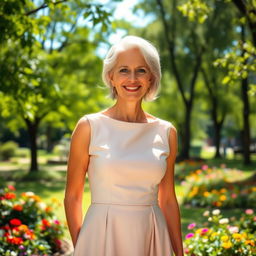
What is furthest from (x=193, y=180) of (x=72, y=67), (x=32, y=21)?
(x=72, y=67)

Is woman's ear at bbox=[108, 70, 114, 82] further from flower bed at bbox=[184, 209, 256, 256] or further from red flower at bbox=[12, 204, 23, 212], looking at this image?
red flower at bbox=[12, 204, 23, 212]

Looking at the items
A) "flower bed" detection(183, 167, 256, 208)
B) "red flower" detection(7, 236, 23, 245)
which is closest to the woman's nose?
"red flower" detection(7, 236, 23, 245)

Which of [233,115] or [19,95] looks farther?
[233,115]

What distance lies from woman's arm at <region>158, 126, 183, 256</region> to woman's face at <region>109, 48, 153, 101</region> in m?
0.37

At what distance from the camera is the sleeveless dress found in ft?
8.79

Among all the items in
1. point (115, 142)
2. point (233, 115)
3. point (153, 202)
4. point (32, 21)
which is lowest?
point (233, 115)

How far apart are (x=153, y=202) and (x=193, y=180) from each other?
10.4 m

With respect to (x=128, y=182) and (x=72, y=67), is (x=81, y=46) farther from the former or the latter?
(x=128, y=182)

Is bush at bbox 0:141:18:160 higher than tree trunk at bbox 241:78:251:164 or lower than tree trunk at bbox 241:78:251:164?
lower

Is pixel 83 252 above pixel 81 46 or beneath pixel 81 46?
beneath

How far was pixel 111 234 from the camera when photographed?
2676 mm

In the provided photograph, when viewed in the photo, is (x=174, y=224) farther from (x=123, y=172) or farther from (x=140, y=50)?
(x=140, y=50)

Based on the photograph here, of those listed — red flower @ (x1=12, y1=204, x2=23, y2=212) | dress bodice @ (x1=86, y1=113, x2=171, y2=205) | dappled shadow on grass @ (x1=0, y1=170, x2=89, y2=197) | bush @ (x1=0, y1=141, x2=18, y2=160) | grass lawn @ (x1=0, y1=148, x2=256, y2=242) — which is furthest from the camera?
bush @ (x1=0, y1=141, x2=18, y2=160)

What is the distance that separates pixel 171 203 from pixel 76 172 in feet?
2.20
